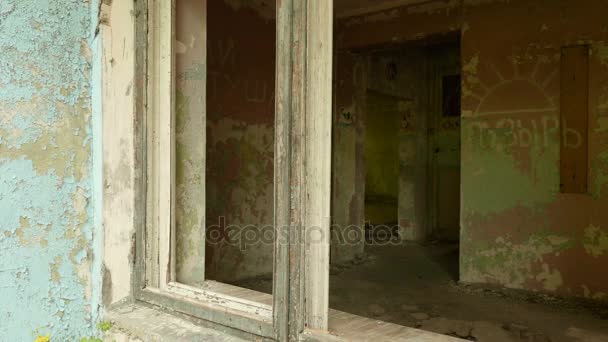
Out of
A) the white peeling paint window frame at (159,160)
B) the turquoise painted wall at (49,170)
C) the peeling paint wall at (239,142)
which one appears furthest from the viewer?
the peeling paint wall at (239,142)

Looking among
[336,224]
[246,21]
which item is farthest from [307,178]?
[336,224]

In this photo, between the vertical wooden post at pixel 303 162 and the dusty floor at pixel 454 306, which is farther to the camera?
the dusty floor at pixel 454 306

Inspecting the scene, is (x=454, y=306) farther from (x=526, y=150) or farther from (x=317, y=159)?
(x=317, y=159)

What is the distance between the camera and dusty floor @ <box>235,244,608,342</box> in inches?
129

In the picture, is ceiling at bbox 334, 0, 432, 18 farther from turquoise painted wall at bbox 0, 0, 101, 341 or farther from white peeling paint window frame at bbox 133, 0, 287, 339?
turquoise painted wall at bbox 0, 0, 101, 341

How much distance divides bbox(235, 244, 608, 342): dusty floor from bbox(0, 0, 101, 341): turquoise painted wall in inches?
91.9

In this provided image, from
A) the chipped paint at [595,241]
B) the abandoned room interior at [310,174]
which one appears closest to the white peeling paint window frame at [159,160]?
the abandoned room interior at [310,174]

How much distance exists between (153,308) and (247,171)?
2.70 metres

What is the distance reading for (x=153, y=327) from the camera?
1715 mm

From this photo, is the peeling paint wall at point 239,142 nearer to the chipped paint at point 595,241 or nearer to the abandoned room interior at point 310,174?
the abandoned room interior at point 310,174

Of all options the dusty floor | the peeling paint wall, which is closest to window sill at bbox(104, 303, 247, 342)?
the dusty floor

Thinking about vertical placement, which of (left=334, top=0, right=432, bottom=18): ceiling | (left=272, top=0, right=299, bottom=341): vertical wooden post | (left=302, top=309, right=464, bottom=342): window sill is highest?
(left=334, top=0, right=432, bottom=18): ceiling

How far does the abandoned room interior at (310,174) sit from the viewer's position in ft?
4.91

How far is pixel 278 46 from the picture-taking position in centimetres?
148
